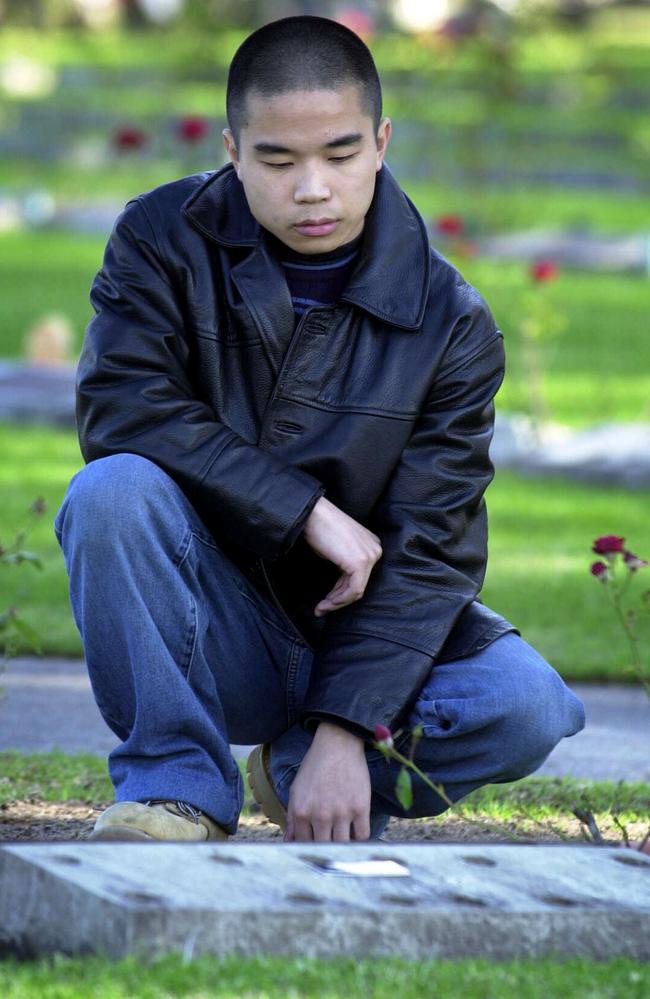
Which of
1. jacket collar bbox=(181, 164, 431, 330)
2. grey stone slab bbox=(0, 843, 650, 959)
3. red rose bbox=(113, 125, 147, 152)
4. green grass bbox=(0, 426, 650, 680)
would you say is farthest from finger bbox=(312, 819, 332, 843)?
red rose bbox=(113, 125, 147, 152)

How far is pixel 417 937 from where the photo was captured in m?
2.47

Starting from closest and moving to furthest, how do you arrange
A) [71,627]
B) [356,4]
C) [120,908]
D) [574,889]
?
[120,908]
[574,889]
[71,627]
[356,4]

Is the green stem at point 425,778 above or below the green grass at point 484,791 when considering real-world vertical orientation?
above

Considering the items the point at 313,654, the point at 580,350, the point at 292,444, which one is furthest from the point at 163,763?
the point at 580,350

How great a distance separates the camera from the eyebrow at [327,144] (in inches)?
123

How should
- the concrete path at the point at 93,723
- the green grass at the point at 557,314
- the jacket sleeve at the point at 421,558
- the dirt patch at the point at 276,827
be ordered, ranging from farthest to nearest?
the green grass at the point at 557,314, the concrete path at the point at 93,723, the dirt patch at the point at 276,827, the jacket sleeve at the point at 421,558

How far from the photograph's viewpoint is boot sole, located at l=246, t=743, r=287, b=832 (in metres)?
3.35

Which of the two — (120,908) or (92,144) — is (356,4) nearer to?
(92,144)

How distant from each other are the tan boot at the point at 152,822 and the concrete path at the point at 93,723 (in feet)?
4.44

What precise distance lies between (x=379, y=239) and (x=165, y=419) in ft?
1.77

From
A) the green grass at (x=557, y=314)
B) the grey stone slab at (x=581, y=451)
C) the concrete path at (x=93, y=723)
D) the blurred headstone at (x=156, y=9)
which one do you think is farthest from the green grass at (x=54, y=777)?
the blurred headstone at (x=156, y=9)

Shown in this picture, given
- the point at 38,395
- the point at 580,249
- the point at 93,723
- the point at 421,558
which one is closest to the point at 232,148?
the point at 421,558

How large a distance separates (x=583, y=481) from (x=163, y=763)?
6548mm

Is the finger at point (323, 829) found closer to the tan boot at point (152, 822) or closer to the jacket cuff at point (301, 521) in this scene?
the tan boot at point (152, 822)
